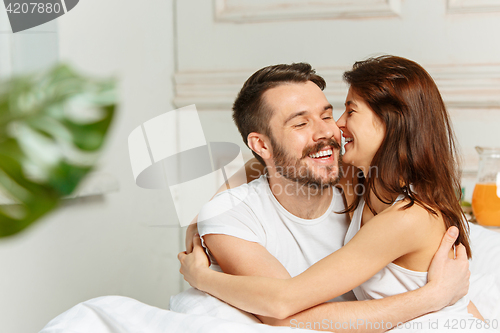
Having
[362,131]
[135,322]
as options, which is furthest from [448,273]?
[135,322]

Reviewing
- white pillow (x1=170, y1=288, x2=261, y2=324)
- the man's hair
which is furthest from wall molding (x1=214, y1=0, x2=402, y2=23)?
white pillow (x1=170, y1=288, x2=261, y2=324)

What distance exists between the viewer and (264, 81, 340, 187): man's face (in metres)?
1.31

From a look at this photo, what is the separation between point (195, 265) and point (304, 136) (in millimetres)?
510

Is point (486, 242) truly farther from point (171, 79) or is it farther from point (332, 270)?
point (171, 79)

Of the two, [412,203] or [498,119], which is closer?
[412,203]

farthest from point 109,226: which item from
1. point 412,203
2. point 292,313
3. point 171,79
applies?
point 412,203

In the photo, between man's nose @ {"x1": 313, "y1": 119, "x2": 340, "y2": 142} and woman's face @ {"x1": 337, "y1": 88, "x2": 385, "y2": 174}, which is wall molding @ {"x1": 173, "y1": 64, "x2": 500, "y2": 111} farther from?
woman's face @ {"x1": 337, "y1": 88, "x2": 385, "y2": 174}

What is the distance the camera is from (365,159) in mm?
1198

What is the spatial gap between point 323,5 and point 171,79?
0.84m

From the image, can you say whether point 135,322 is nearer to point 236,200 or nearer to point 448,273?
point 236,200

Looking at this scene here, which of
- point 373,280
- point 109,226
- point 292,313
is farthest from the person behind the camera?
point 109,226

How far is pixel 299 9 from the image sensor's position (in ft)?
6.82

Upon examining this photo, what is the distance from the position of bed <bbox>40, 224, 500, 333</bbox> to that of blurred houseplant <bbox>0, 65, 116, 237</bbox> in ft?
2.21

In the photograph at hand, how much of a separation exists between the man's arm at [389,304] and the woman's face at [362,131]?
29 centimetres
